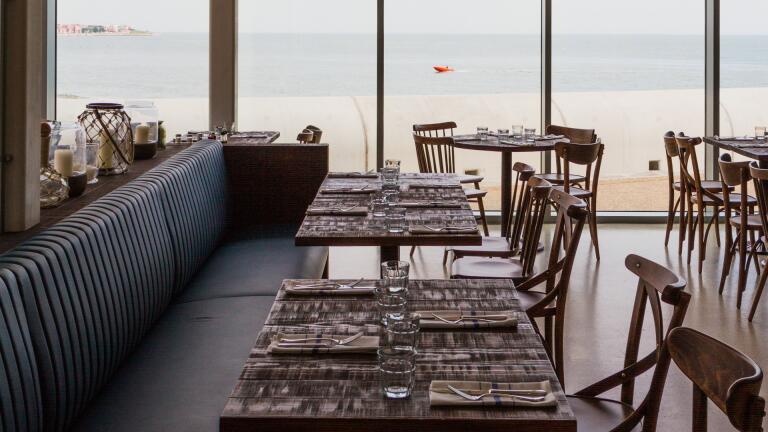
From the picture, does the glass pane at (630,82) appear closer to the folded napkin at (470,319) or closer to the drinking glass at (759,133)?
the drinking glass at (759,133)

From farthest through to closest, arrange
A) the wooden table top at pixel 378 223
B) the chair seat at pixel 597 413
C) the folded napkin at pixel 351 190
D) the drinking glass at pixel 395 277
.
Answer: the folded napkin at pixel 351 190 → the wooden table top at pixel 378 223 → the chair seat at pixel 597 413 → the drinking glass at pixel 395 277

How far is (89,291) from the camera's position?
275 centimetres

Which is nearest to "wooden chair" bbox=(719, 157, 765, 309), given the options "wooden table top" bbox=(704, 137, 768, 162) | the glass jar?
"wooden table top" bbox=(704, 137, 768, 162)

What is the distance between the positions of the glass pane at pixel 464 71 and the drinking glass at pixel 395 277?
6.47 metres

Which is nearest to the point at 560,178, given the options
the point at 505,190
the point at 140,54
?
the point at 505,190

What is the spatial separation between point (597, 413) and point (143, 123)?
336cm

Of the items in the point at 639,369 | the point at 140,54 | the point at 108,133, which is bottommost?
the point at 639,369

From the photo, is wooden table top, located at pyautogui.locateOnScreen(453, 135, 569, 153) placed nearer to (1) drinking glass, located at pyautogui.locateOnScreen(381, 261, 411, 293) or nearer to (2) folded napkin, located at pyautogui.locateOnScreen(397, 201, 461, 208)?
(2) folded napkin, located at pyautogui.locateOnScreen(397, 201, 461, 208)

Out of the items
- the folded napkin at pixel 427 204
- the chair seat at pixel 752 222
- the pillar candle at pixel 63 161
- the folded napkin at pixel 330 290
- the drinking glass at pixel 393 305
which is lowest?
the folded napkin at pixel 330 290

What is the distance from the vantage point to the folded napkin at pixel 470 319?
7.80ft

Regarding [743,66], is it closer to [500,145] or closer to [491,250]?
[500,145]

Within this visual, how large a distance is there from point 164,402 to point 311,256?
2246 mm

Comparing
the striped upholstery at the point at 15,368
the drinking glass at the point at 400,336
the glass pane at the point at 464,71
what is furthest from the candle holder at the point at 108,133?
the glass pane at the point at 464,71

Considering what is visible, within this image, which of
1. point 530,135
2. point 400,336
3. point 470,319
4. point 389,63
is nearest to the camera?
point 400,336
